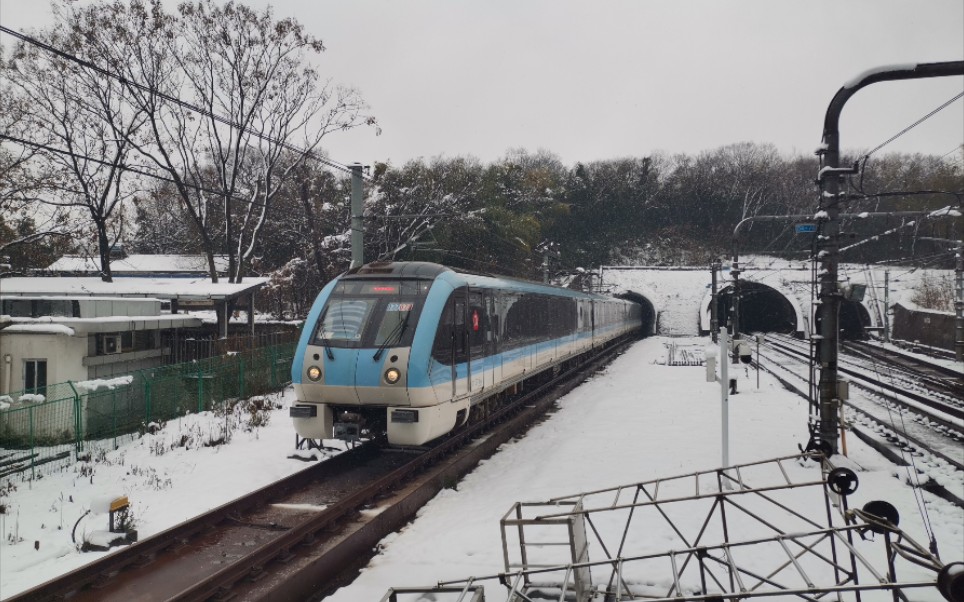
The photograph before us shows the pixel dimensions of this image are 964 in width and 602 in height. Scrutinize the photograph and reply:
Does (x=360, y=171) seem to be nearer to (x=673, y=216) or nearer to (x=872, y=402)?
(x=872, y=402)

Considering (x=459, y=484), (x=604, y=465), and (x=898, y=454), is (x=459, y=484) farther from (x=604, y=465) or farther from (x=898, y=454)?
(x=898, y=454)

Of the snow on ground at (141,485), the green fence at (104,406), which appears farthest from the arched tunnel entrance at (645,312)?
the snow on ground at (141,485)

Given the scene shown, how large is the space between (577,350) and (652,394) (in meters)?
4.30

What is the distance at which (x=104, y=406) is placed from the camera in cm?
1290

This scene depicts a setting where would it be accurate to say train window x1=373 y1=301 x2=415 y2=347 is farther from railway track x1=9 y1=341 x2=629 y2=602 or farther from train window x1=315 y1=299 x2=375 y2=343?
railway track x1=9 y1=341 x2=629 y2=602

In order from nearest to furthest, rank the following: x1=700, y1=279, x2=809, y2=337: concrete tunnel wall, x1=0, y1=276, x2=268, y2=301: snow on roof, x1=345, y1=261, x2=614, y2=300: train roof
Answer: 1. x1=345, y1=261, x2=614, y2=300: train roof
2. x1=0, y1=276, x2=268, y2=301: snow on roof
3. x1=700, y1=279, x2=809, y2=337: concrete tunnel wall

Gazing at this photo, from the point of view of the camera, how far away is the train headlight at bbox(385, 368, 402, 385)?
9.53 m

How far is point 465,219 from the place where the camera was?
29.9 metres

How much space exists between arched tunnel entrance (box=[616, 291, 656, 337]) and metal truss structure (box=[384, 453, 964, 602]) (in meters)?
43.2

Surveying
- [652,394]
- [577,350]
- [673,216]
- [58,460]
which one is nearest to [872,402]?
[652,394]

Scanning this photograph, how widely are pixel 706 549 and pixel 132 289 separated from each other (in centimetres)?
2082

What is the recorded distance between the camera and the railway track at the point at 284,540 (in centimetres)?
615

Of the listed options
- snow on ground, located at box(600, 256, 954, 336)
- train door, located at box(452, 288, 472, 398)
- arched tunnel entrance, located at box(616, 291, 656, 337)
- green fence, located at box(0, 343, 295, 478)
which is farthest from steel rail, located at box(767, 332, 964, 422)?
arched tunnel entrance, located at box(616, 291, 656, 337)

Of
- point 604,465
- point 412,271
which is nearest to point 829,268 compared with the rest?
point 604,465
